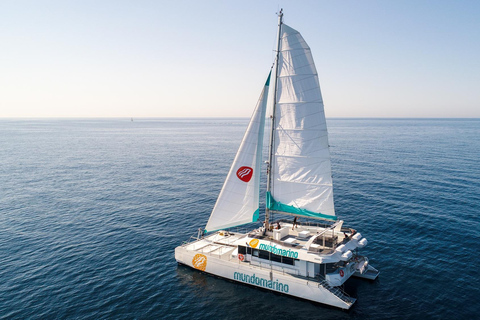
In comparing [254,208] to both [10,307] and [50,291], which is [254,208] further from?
[10,307]

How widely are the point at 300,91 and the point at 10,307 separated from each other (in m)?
31.9

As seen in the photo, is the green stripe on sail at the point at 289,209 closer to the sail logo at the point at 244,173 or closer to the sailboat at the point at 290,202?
the sailboat at the point at 290,202

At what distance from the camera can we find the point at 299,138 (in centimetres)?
2847

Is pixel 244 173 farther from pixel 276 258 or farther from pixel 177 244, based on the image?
pixel 177 244

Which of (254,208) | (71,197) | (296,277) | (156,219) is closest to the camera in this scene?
(296,277)

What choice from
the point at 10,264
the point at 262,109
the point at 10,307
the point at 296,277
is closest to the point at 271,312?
the point at 296,277

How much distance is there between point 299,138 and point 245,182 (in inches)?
286

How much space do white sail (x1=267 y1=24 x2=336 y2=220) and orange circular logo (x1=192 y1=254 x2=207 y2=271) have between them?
9827 millimetres

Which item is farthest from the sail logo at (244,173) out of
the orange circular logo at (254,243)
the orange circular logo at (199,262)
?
the orange circular logo at (199,262)

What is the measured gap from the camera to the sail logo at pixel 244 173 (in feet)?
102

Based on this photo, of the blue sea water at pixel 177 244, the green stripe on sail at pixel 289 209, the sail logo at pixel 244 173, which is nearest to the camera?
the blue sea water at pixel 177 244

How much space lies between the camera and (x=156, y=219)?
151 feet

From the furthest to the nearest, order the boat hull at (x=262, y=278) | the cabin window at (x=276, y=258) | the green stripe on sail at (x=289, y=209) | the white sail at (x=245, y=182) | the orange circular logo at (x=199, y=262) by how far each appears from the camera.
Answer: the orange circular logo at (x=199, y=262), the white sail at (x=245, y=182), the green stripe on sail at (x=289, y=209), the cabin window at (x=276, y=258), the boat hull at (x=262, y=278)

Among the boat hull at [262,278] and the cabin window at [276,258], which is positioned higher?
the cabin window at [276,258]
